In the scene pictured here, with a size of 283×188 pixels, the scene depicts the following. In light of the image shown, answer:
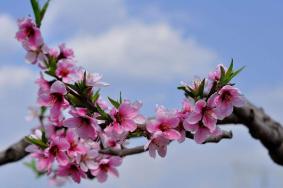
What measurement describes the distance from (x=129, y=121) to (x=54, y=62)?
2.81 feet

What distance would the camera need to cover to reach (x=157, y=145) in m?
2.22

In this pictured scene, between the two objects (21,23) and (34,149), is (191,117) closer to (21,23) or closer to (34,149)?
(34,149)

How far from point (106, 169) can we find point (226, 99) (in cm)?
129

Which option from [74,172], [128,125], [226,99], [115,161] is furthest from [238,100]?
[115,161]

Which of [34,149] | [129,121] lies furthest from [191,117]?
[34,149]

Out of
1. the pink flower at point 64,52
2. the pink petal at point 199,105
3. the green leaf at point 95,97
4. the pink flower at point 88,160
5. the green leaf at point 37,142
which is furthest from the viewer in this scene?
the pink flower at point 64,52

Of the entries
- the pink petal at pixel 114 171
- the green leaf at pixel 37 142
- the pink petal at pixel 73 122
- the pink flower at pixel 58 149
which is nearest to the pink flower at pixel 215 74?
the pink petal at pixel 73 122

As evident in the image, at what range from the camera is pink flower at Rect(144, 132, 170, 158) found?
7.22ft

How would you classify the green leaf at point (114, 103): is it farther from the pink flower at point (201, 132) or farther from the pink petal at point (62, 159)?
the pink petal at point (62, 159)

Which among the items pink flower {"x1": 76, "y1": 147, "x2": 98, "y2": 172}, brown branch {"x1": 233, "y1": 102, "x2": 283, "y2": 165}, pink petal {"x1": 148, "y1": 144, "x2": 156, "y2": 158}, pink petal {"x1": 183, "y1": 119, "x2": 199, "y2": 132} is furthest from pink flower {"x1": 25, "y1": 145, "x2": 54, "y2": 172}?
brown branch {"x1": 233, "y1": 102, "x2": 283, "y2": 165}

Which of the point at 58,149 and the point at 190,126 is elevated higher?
the point at 190,126

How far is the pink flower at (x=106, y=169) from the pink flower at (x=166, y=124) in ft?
3.59

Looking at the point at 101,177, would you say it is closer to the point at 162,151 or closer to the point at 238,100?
the point at 162,151

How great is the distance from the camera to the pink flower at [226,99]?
6.98 feet
